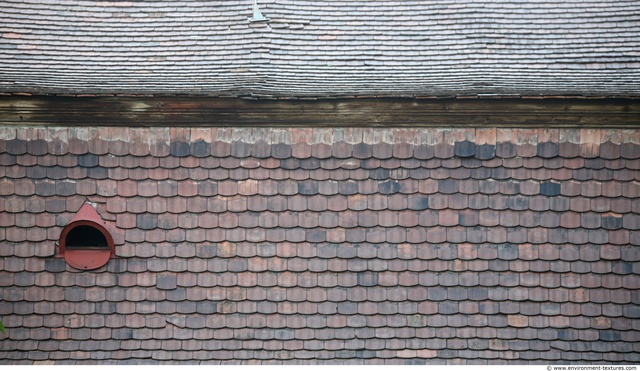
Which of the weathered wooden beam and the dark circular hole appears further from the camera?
the dark circular hole

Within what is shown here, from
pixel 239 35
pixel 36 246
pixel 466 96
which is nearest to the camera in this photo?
pixel 466 96

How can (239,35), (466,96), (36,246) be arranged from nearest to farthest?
(466,96)
(36,246)
(239,35)

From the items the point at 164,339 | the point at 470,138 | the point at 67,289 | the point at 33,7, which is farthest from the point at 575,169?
the point at 33,7

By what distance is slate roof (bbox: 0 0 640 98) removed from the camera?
18.4 feet

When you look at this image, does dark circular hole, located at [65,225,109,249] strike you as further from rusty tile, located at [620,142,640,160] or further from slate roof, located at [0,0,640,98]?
rusty tile, located at [620,142,640,160]

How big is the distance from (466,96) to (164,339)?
3.52 meters

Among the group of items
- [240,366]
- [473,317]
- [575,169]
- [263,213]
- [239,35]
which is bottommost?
[240,366]

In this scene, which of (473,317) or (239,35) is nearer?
(473,317)

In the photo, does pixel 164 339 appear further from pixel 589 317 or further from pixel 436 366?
pixel 589 317

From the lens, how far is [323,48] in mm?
6270

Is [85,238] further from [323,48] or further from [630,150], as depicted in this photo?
[630,150]

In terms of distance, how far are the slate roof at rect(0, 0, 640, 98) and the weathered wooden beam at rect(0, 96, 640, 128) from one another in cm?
12

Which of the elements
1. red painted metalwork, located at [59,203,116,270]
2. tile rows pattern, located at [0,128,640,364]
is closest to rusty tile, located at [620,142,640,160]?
tile rows pattern, located at [0,128,640,364]

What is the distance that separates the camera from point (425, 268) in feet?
18.7
